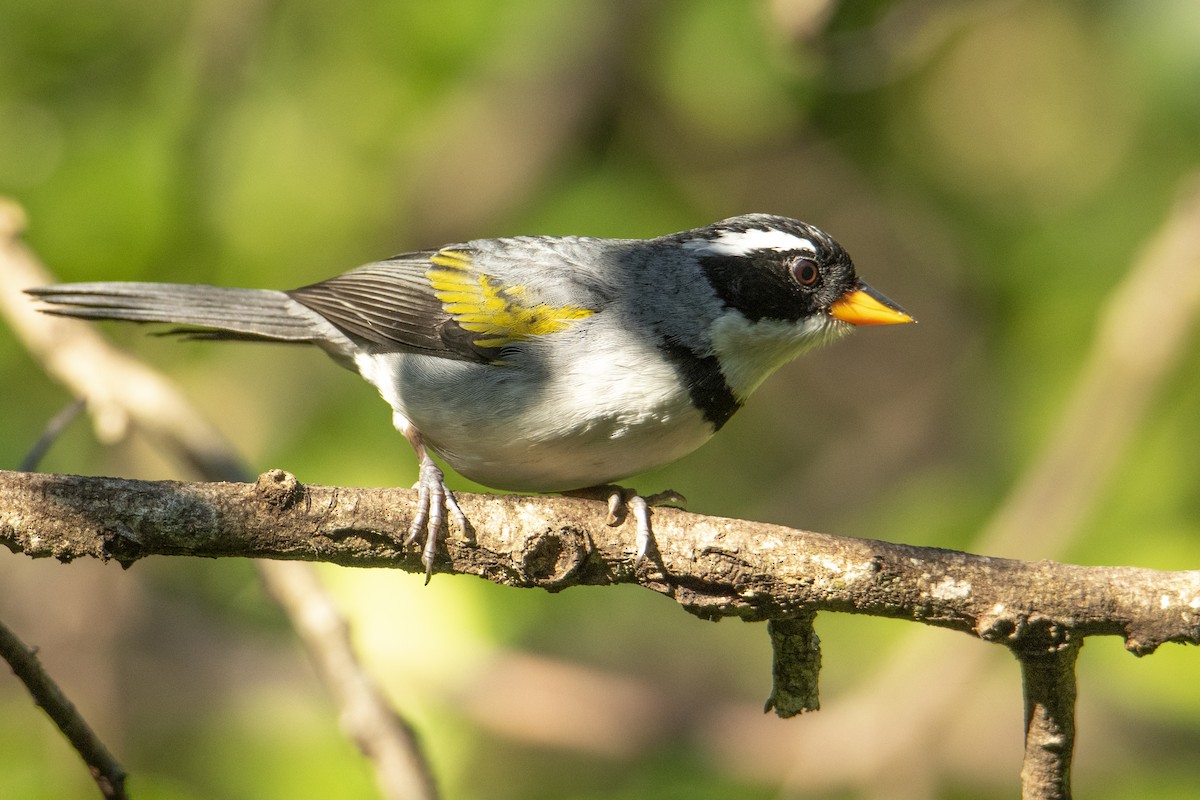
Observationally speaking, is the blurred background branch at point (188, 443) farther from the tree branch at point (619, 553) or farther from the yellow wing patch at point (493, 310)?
the yellow wing patch at point (493, 310)

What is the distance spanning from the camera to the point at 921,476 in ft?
28.6

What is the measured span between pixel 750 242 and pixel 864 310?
0.52m

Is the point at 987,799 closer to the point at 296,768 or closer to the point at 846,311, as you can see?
the point at 846,311

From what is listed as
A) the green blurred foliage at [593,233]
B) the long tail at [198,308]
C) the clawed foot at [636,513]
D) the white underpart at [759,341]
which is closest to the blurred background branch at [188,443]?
the long tail at [198,308]

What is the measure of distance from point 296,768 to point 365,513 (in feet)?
7.10

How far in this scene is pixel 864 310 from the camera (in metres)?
4.67

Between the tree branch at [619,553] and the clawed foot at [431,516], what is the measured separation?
29 mm

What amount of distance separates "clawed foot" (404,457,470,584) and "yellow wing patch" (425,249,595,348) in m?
0.99

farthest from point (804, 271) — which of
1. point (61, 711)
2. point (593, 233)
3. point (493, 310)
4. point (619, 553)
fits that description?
point (61, 711)

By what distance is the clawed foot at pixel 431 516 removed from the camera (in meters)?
3.16

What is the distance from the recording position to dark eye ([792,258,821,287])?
183 inches

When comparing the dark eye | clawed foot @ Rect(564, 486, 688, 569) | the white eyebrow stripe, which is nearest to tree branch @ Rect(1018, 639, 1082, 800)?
clawed foot @ Rect(564, 486, 688, 569)

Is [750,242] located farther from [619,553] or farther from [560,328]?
[619,553]

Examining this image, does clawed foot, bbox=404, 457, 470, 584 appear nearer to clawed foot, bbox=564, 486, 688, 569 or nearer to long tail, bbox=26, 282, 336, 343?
clawed foot, bbox=564, 486, 688, 569
